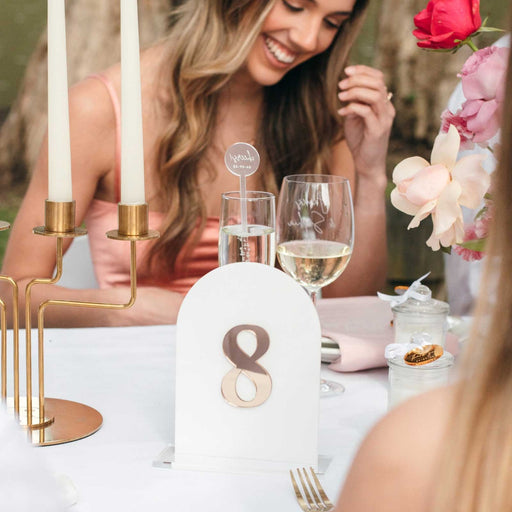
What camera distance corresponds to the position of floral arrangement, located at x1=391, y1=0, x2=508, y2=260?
951 mm

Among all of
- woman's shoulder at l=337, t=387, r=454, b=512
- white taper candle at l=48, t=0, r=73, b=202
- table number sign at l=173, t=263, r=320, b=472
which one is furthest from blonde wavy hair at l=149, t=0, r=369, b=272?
woman's shoulder at l=337, t=387, r=454, b=512

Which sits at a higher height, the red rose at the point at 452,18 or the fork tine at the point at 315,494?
the red rose at the point at 452,18

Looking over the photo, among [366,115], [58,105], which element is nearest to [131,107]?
[58,105]

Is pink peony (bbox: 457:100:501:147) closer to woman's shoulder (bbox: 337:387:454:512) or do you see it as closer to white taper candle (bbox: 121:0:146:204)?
white taper candle (bbox: 121:0:146:204)

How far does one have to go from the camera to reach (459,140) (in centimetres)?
99

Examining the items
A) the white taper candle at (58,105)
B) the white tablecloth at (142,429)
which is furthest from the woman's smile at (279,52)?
the white taper candle at (58,105)

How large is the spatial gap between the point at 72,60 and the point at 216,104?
0.39 metres

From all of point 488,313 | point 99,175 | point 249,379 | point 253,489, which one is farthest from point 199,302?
point 99,175

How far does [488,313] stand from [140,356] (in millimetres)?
987

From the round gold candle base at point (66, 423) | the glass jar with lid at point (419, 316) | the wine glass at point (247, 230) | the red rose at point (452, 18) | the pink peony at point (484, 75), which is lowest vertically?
the round gold candle base at point (66, 423)

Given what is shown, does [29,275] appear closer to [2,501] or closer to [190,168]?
[190,168]

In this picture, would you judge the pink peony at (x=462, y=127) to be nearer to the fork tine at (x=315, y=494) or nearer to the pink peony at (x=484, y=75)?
the pink peony at (x=484, y=75)

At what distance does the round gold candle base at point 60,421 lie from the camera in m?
1.04

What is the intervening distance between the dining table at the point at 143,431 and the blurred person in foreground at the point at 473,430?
229mm
